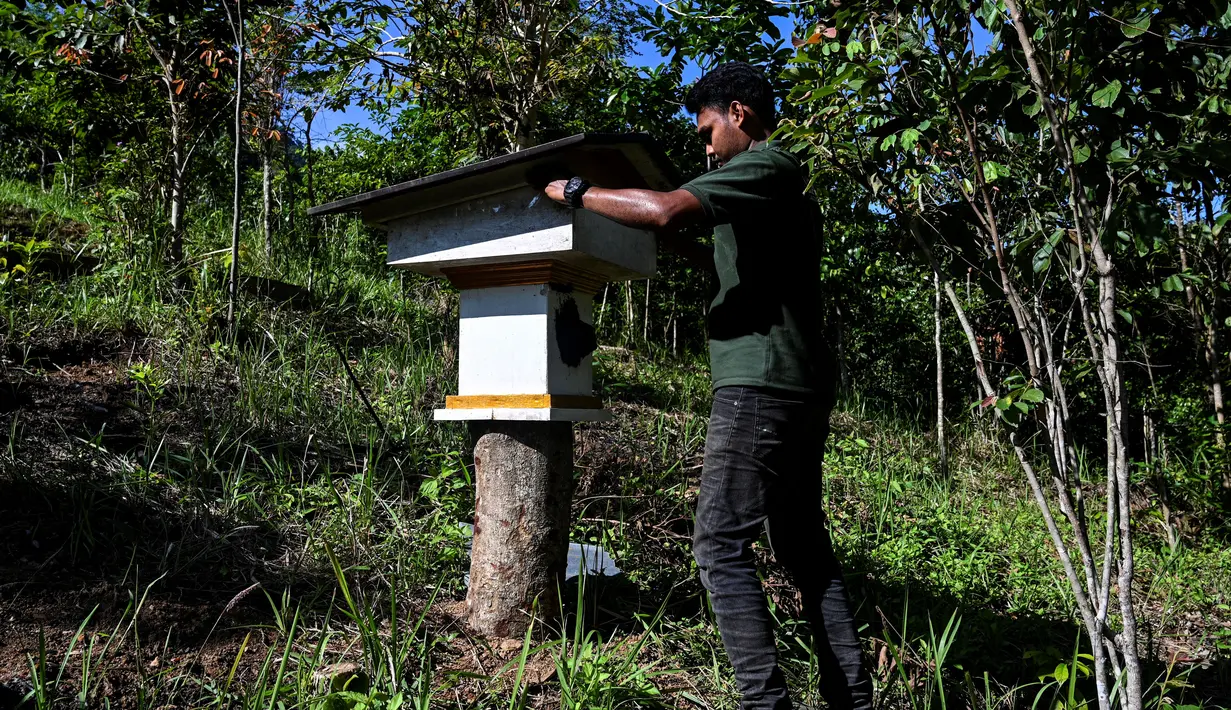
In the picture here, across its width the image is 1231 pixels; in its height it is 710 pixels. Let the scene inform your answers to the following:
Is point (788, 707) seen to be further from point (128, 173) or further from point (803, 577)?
point (128, 173)

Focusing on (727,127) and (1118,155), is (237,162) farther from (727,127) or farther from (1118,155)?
(1118,155)

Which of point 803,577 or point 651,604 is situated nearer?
point 803,577

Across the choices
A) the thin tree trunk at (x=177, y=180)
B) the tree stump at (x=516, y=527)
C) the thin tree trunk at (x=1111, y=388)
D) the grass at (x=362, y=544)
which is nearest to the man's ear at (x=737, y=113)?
the thin tree trunk at (x=1111, y=388)

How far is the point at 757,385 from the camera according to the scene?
6.98 feet

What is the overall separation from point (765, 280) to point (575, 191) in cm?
56

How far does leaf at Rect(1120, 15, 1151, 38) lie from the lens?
65.9 inches

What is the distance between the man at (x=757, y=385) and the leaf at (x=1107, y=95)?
0.71m

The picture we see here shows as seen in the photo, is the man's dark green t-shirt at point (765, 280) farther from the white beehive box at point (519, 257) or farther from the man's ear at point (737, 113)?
the white beehive box at point (519, 257)

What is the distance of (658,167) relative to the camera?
8.44 ft

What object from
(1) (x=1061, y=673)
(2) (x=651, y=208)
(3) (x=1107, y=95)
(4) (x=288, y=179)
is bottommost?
(1) (x=1061, y=673)

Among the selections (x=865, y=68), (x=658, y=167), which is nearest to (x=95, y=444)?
(x=658, y=167)

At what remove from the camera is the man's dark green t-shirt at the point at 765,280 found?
2.11m

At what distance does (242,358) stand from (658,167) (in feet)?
8.99

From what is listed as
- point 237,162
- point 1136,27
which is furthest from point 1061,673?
point 237,162
